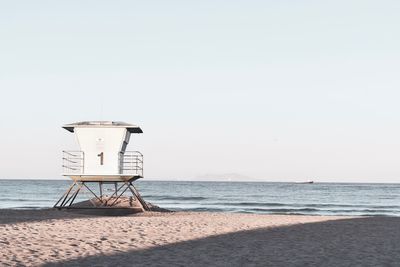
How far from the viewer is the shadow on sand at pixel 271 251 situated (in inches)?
477

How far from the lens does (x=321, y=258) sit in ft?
43.1

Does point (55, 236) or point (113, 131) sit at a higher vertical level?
point (113, 131)

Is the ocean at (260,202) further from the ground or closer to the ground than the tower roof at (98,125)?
closer to the ground

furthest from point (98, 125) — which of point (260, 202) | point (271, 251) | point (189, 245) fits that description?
point (260, 202)

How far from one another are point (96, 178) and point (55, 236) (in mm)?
15424

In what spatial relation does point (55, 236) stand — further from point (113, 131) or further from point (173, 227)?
point (113, 131)

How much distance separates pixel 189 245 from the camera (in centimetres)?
1475

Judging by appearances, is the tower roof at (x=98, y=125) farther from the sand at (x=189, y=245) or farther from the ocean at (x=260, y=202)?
the ocean at (x=260, y=202)

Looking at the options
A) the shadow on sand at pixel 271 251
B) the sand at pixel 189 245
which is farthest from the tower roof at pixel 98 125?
the shadow on sand at pixel 271 251

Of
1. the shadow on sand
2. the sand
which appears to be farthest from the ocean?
the shadow on sand

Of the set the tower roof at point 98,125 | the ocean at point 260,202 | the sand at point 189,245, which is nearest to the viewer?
the sand at point 189,245

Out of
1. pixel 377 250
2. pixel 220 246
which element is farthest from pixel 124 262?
pixel 377 250

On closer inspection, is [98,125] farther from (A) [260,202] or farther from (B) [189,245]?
(A) [260,202]

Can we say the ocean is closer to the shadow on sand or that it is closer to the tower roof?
the tower roof
